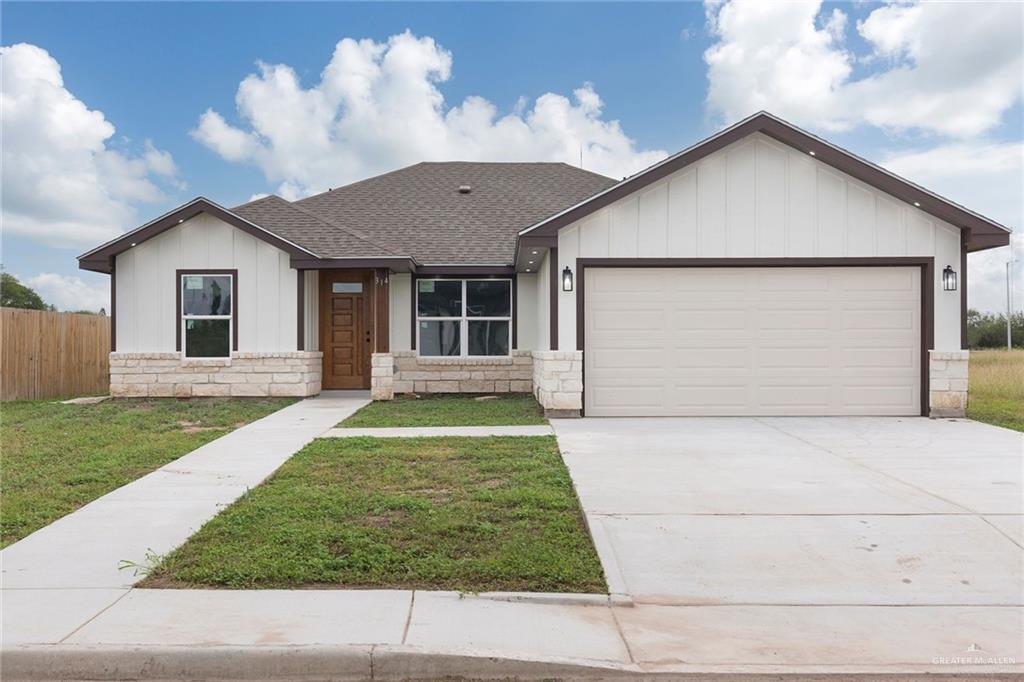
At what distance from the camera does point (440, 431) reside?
364 inches

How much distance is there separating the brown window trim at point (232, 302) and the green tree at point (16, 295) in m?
35.7

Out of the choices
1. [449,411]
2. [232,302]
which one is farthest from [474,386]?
[232,302]

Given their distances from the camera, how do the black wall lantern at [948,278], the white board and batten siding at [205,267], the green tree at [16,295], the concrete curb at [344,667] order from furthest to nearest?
1. the green tree at [16,295]
2. the white board and batten siding at [205,267]
3. the black wall lantern at [948,278]
4. the concrete curb at [344,667]

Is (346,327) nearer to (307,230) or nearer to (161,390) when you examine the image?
(307,230)

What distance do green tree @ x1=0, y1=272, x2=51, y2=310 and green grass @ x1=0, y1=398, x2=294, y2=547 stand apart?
35.1 metres

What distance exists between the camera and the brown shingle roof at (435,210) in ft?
46.3

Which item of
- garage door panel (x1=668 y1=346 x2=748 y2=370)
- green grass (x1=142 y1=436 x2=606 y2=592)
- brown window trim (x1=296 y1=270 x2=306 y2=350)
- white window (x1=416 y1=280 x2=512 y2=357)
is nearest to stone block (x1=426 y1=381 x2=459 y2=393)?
white window (x1=416 y1=280 x2=512 y2=357)

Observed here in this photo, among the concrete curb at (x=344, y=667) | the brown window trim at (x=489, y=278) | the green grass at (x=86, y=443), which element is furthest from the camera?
the brown window trim at (x=489, y=278)

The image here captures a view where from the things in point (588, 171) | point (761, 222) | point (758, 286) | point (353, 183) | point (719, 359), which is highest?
point (588, 171)

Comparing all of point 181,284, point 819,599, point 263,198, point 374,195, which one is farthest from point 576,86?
point 819,599

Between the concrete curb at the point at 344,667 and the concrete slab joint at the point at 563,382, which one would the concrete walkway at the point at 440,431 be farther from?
the concrete curb at the point at 344,667

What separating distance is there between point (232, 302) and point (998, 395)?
643 inches

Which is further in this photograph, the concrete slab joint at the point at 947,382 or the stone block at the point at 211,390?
the stone block at the point at 211,390

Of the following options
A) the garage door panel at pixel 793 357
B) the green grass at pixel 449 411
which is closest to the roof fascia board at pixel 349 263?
the green grass at pixel 449 411
